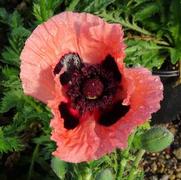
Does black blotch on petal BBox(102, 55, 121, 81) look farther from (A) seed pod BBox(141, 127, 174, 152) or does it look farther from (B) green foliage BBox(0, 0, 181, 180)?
(B) green foliage BBox(0, 0, 181, 180)

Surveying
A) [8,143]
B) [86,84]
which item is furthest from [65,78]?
[8,143]

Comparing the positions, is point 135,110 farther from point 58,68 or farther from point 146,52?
point 146,52

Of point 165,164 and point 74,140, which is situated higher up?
point 74,140

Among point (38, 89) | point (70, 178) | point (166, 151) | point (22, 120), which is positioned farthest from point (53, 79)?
point (166, 151)

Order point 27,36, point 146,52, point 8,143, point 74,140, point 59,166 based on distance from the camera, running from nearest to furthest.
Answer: point 74,140 → point 59,166 → point 8,143 → point 27,36 → point 146,52

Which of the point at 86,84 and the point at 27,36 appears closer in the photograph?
the point at 86,84

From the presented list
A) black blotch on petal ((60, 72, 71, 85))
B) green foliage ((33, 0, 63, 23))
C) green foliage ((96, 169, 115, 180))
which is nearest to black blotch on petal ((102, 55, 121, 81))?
black blotch on petal ((60, 72, 71, 85))

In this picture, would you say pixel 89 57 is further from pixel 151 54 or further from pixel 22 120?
pixel 151 54
